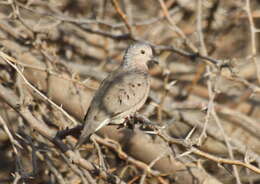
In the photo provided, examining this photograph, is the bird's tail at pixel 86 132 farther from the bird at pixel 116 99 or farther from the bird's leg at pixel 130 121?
the bird's leg at pixel 130 121

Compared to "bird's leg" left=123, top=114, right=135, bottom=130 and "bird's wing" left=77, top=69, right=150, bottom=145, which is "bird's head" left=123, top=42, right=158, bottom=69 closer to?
"bird's wing" left=77, top=69, right=150, bottom=145

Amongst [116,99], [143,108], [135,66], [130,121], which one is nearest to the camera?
[130,121]

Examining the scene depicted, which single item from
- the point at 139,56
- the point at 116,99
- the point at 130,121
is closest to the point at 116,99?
the point at 116,99

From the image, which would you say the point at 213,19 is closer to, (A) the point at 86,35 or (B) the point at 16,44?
(A) the point at 86,35

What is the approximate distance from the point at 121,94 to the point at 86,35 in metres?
2.85

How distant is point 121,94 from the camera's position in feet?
16.4

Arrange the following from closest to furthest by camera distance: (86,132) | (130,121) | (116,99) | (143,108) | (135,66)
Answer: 1. (86,132)
2. (130,121)
3. (116,99)
4. (135,66)
5. (143,108)

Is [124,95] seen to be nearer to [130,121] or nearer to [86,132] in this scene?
[130,121]

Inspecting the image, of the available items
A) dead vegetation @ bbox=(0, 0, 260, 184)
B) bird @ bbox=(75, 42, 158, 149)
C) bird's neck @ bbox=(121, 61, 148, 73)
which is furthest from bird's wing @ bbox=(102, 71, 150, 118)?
bird's neck @ bbox=(121, 61, 148, 73)

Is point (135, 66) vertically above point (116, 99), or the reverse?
point (135, 66)

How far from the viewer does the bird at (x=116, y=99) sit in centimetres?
459

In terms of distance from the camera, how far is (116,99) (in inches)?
195

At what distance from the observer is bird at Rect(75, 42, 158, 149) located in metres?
4.59

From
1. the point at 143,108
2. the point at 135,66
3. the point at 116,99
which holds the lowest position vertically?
the point at 143,108
